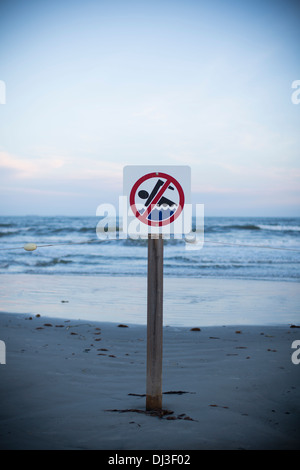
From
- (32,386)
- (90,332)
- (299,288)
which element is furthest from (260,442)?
(299,288)

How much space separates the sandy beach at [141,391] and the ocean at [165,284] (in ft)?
4.35

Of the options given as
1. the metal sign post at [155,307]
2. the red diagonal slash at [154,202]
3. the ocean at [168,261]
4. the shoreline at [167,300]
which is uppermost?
the red diagonal slash at [154,202]

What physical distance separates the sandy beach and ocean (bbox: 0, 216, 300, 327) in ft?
4.35

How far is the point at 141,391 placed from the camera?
4141mm

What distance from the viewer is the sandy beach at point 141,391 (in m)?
3.06

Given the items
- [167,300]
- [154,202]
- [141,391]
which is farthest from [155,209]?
[167,300]

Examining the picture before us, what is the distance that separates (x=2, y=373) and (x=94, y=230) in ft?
108

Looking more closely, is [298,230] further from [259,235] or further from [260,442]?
[260,442]

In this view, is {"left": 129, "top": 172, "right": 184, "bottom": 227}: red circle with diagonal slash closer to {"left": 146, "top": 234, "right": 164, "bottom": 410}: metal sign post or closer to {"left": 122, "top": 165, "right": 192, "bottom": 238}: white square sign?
{"left": 122, "top": 165, "right": 192, "bottom": 238}: white square sign

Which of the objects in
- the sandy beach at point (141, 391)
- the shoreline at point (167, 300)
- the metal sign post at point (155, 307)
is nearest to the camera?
the sandy beach at point (141, 391)

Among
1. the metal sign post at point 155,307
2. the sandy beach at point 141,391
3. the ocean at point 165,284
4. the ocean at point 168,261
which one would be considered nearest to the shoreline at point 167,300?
the ocean at point 165,284

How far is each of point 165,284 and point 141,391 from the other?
7978 millimetres

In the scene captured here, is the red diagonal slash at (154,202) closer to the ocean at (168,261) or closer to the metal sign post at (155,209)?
the metal sign post at (155,209)

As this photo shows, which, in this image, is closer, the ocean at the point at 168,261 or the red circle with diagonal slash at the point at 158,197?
the red circle with diagonal slash at the point at 158,197
